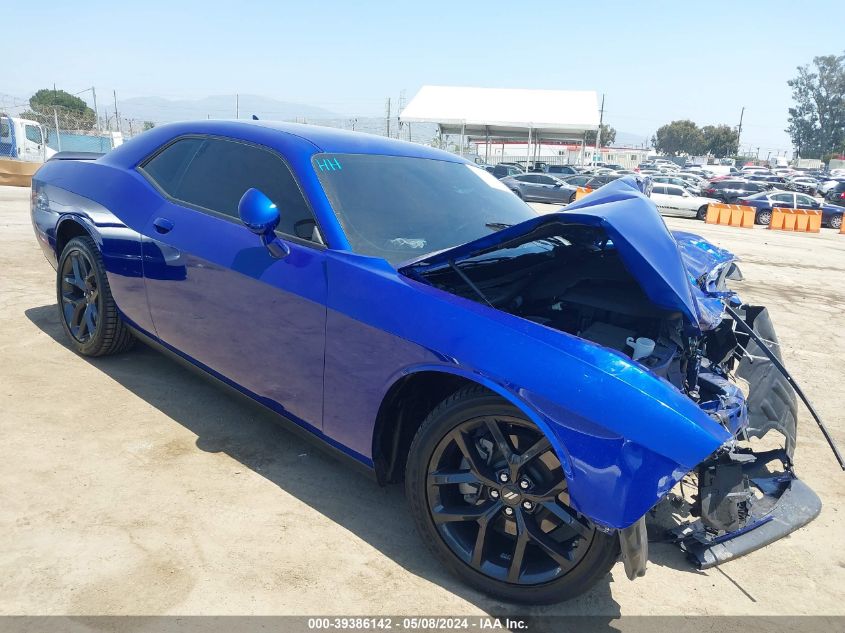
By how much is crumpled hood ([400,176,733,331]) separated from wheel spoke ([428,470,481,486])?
2.55 feet

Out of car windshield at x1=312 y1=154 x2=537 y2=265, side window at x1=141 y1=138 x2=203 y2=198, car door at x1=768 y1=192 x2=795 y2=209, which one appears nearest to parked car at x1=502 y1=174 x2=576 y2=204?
car door at x1=768 y1=192 x2=795 y2=209

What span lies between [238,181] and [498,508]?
2.02 meters

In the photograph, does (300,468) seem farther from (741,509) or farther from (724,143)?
(724,143)

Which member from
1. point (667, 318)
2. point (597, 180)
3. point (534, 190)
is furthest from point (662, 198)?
point (667, 318)

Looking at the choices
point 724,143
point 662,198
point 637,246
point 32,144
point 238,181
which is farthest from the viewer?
point 724,143

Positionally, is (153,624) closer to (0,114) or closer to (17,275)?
(17,275)

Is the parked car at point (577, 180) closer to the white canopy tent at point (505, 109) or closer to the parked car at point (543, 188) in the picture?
the parked car at point (543, 188)

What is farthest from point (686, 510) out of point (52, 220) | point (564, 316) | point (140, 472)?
point (52, 220)

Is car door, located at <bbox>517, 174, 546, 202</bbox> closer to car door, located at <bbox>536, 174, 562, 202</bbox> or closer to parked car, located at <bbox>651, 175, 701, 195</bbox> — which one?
car door, located at <bbox>536, 174, 562, 202</bbox>

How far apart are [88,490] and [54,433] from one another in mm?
Answer: 631

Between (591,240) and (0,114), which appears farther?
(0,114)

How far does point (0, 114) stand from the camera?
66.0ft

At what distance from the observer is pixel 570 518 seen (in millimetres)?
2086

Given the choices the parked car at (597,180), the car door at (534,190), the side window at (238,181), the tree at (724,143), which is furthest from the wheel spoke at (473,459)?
the tree at (724,143)
